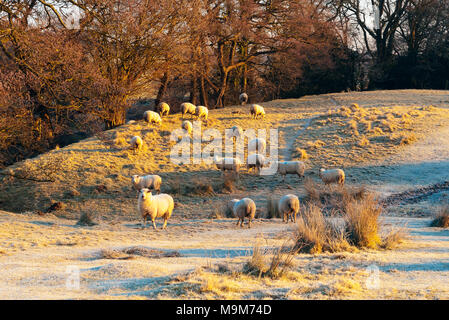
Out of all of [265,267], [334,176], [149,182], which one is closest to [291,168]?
[334,176]

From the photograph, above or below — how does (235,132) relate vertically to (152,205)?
above

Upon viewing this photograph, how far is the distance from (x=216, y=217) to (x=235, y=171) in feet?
18.8

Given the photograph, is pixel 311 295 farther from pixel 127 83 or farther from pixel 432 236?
pixel 127 83

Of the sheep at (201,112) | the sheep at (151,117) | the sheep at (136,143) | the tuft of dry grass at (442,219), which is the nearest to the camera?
the tuft of dry grass at (442,219)

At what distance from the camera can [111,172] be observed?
2119 centimetres

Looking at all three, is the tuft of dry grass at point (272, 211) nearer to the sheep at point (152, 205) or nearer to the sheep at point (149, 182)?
the sheep at point (152, 205)

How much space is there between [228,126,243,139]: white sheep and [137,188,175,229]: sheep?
42.4 ft

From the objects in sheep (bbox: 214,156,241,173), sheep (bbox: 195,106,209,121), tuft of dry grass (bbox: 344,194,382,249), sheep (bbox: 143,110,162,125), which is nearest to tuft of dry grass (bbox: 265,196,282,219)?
sheep (bbox: 214,156,241,173)

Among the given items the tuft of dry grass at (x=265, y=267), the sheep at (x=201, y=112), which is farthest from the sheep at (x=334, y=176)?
the tuft of dry grass at (x=265, y=267)

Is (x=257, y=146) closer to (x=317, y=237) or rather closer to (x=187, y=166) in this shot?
(x=187, y=166)

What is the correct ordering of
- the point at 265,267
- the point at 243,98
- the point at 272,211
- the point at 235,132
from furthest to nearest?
the point at 243,98, the point at 235,132, the point at 272,211, the point at 265,267

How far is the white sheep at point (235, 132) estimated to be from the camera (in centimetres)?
2620

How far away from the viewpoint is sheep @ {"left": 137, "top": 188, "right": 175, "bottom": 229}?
499 inches

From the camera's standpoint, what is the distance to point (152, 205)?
12.9m
